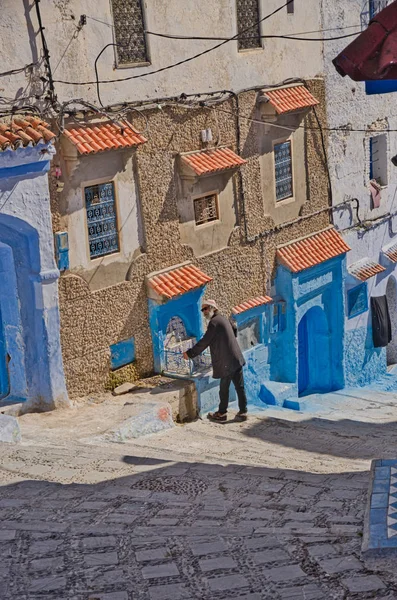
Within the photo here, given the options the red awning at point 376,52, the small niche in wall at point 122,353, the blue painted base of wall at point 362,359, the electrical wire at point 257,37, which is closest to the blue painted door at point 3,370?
the small niche in wall at point 122,353

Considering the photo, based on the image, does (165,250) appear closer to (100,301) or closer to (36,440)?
(100,301)

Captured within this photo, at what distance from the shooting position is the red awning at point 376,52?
7.50 meters

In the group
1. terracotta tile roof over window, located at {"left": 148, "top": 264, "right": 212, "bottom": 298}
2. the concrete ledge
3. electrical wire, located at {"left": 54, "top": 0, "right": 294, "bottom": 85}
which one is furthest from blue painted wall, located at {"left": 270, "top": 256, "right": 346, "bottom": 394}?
the concrete ledge

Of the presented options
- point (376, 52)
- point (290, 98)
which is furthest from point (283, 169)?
point (376, 52)

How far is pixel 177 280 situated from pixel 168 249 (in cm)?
41

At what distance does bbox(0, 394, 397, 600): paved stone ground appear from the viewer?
559 cm

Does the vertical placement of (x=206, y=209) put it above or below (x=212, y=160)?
below

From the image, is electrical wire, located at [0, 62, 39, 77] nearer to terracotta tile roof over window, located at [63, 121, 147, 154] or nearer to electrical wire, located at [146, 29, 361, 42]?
terracotta tile roof over window, located at [63, 121, 147, 154]

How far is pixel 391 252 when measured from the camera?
18.0 meters

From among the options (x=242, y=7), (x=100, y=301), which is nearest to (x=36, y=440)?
(x=100, y=301)

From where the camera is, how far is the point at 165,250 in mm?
12656

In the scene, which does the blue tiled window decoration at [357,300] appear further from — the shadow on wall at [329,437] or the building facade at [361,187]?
the shadow on wall at [329,437]

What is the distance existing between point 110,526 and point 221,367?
5323 mm

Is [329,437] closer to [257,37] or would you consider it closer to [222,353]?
[222,353]
